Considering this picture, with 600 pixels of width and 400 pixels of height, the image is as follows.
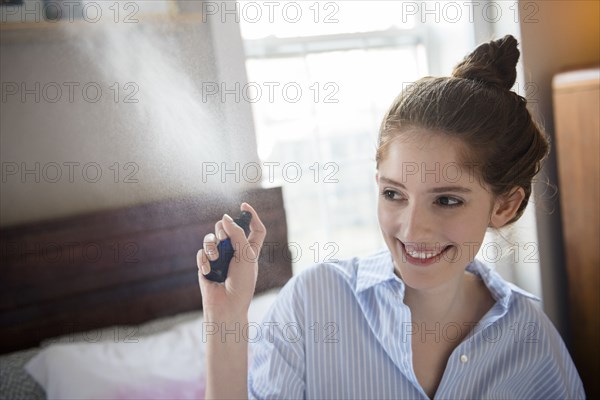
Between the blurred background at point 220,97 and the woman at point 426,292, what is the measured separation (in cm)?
15

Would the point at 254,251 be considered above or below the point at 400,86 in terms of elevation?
below

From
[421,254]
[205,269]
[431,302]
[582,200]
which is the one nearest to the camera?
[205,269]

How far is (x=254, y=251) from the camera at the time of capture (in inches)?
37.6

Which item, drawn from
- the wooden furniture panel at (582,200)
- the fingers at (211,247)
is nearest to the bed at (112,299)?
the fingers at (211,247)

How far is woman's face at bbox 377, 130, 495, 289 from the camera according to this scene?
994 millimetres

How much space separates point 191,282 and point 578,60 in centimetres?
111

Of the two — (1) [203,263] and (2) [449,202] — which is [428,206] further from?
(1) [203,263]

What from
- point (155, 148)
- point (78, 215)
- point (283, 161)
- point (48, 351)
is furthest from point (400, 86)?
point (48, 351)

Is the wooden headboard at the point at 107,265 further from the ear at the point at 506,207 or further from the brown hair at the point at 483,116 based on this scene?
the ear at the point at 506,207

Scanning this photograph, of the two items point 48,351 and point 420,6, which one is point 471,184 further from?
point 48,351

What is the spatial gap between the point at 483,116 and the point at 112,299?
2.31ft

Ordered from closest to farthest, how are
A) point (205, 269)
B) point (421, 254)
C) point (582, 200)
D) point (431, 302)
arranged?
point (205, 269) < point (421, 254) < point (431, 302) < point (582, 200)

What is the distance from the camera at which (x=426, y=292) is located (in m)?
1.11

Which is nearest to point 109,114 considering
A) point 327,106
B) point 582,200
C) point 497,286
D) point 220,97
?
point 220,97
